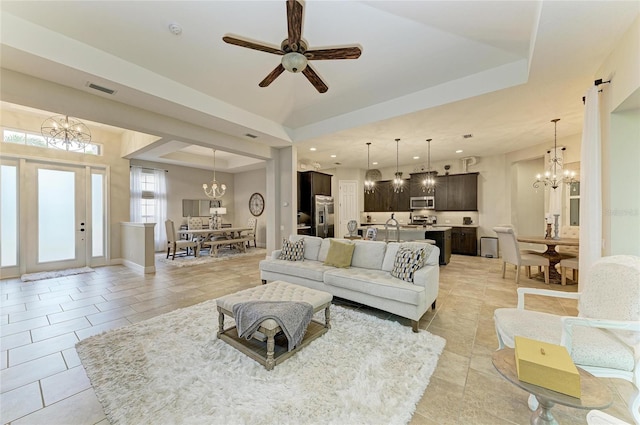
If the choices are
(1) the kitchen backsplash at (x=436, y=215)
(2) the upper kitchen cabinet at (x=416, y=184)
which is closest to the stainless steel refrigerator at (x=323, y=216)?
(1) the kitchen backsplash at (x=436, y=215)

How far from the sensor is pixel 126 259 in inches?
248

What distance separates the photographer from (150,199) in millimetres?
8352

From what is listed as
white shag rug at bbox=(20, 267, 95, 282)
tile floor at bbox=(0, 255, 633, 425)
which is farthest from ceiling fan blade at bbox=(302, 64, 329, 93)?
white shag rug at bbox=(20, 267, 95, 282)

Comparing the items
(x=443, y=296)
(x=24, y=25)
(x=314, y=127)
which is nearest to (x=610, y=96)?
(x=443, y=296)

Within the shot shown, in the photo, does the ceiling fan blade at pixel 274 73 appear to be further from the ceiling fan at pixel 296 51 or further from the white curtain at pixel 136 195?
the white curtain at pixel 136 195

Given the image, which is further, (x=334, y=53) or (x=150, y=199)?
(x=150, y=199)

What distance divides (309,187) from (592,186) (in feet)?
19.5

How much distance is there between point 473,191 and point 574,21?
6.01 metres

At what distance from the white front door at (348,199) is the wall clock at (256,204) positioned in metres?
3.15

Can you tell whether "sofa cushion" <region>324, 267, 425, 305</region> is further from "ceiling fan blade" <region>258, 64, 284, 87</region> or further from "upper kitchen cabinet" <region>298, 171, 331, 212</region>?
"upper kitchen cabinet" <region>298, 171, 331, 212</region>

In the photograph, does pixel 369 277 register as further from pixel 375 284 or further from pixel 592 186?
pixel 592 186

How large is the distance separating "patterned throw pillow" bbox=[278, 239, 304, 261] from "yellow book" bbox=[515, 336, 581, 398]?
3260 mm

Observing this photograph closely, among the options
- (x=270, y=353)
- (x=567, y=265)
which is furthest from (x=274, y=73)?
(x=567, y=265)

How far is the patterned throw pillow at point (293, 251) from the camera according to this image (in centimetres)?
429
